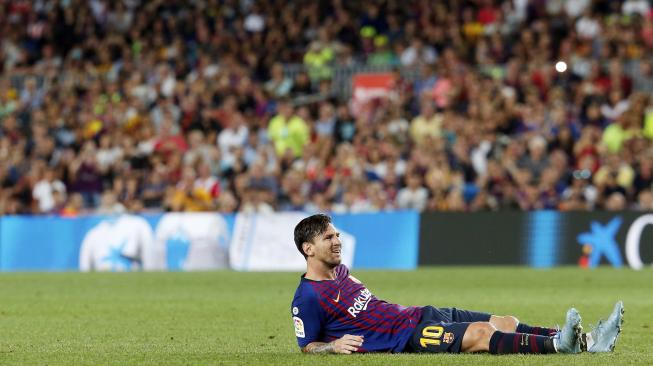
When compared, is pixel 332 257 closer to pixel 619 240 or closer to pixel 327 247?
pixel 327 247

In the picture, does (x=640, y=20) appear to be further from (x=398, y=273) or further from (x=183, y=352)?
(x=183, y=352)

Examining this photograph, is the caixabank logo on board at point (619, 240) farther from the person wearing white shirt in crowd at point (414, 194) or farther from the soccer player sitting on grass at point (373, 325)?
the soccer player sitting on grass at point (373, 325)

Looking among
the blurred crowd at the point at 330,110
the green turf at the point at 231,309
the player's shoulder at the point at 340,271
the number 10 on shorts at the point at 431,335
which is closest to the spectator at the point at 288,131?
the blurred crowd at the point at 330,110

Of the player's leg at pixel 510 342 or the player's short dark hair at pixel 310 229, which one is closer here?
the player's leg at pixel 510 342

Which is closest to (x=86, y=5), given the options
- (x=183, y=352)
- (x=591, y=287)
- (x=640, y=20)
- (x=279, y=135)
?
(x=279, y=135)

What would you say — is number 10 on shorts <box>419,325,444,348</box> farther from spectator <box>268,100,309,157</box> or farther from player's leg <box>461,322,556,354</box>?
spectator <box>268,100,309,157</box>

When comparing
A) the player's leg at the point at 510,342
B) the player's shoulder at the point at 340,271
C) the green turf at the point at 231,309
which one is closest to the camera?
the player's leg at the point at 510,342

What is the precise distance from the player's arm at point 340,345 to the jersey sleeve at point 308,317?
0.06 m

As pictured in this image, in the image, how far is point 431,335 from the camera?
914 cm

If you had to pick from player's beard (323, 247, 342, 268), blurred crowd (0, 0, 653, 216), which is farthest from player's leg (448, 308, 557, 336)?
blurred crowd (0, 0, 653, 216)

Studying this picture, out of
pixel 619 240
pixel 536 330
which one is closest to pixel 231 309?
pixel 536 330

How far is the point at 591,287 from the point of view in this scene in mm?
17562

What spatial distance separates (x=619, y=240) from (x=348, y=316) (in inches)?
524

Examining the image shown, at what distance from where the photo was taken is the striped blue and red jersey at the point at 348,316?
9.19 m
